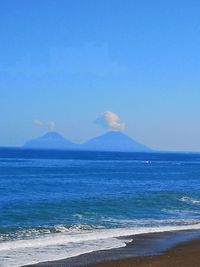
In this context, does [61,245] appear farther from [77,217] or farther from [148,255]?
[77,217]

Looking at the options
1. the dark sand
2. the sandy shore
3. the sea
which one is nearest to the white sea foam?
the sea

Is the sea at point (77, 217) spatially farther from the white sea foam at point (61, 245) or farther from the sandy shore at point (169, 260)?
the sandy shore at point (169, 260)

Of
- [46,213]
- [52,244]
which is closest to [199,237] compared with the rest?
[52,244]

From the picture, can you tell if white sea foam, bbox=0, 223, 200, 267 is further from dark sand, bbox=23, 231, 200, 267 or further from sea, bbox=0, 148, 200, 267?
dark sand, bbox=23, 231, 200, 267

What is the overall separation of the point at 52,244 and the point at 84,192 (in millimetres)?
25263

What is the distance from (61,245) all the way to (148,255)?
4.11 meters

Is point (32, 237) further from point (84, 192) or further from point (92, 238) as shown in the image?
point (84, 192)

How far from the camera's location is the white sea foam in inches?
787

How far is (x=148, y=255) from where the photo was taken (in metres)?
20.8

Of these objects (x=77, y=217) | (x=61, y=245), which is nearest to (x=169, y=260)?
(x=61, y=245)

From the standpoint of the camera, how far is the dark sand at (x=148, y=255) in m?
19.0

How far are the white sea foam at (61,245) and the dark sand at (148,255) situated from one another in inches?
28.8

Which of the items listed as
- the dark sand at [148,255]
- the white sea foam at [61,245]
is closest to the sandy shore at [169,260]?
the dark sand at [148,255]

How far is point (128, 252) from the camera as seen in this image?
21500 millimetres
